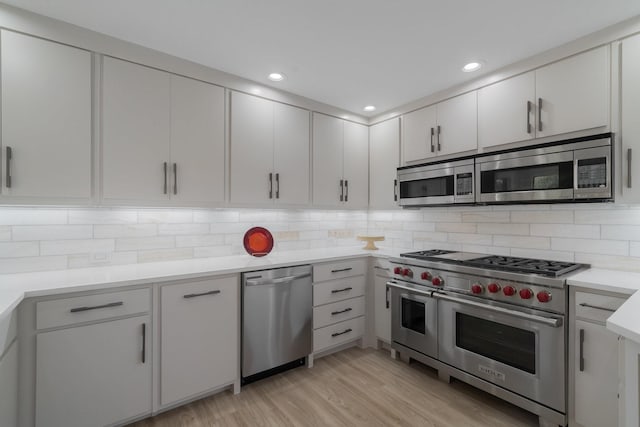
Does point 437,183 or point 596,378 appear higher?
point 437,183

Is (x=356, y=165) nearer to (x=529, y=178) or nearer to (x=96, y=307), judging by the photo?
(x=529, y=178)

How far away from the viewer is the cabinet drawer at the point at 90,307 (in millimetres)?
1572

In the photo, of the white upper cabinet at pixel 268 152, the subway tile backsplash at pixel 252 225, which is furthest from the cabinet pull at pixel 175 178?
the white upper cabinet at pixel 268 152

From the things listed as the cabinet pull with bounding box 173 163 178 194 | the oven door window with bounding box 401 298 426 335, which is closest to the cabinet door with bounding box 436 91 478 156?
the oven door window with bounding box 401 298 426 335

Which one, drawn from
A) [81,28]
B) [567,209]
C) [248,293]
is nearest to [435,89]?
[567,209]

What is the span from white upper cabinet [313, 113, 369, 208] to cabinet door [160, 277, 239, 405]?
1.40m

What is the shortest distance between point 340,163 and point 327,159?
0.60ft

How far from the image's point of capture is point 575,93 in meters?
2.01

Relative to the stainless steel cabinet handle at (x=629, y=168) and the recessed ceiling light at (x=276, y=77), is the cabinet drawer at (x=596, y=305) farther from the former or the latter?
the recessed ceiling light at (x=276, y=77)

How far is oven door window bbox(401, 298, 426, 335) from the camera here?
2.53m

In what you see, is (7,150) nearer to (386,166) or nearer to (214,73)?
(214,73)

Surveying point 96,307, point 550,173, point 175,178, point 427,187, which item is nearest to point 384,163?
point 427,187

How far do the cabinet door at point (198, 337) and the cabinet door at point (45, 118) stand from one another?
0.94 metres

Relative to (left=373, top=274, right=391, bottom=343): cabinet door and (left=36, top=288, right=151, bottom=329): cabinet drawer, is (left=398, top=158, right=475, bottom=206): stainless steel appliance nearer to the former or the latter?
(left=373, top=274, right=391, bottom=343): cabinet door
